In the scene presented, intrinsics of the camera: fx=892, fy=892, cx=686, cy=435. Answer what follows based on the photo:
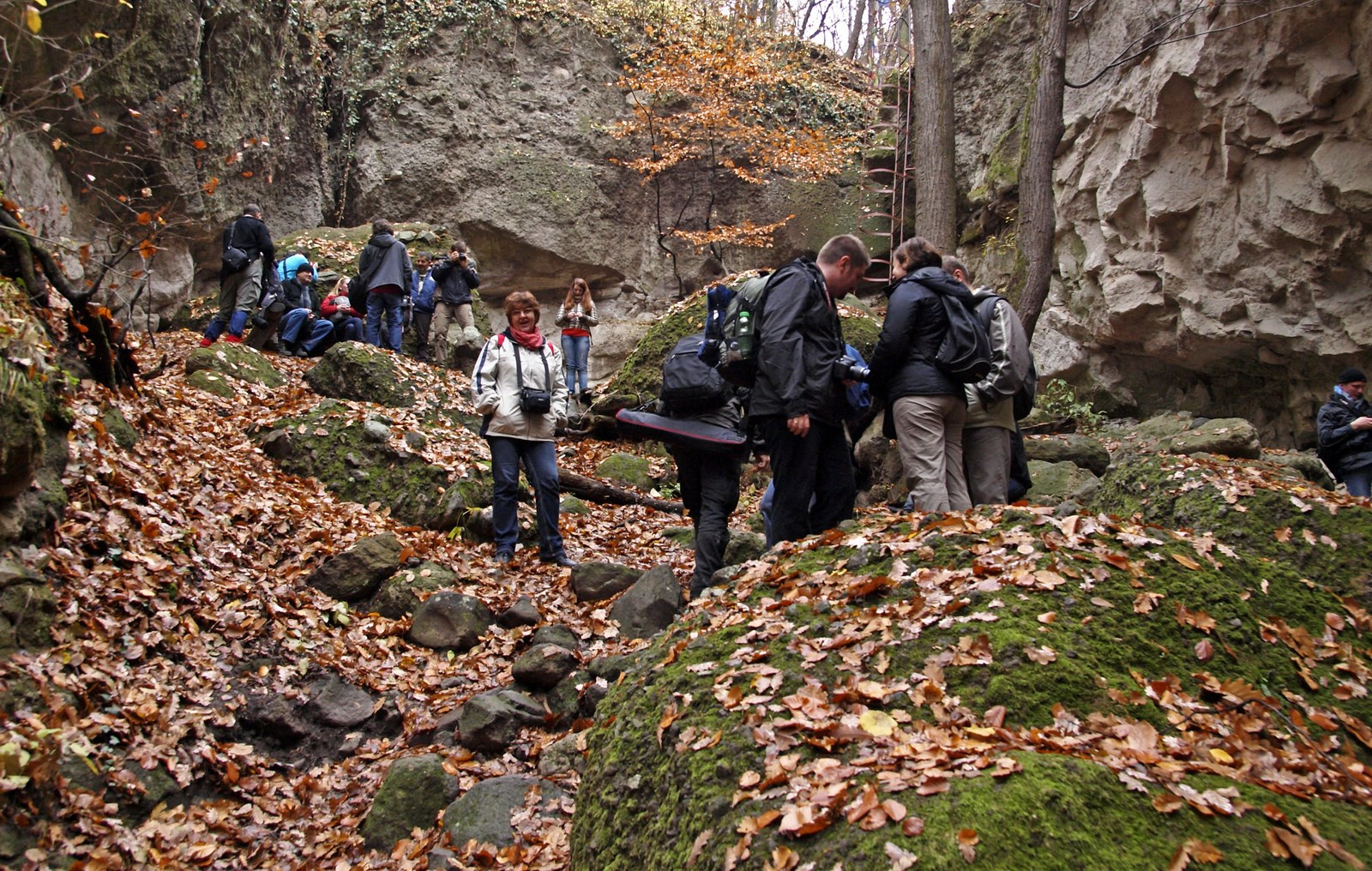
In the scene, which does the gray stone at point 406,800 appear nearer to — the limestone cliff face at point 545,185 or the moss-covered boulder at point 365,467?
the moss-covered boulder at point 365,467

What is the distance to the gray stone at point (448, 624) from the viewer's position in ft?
19.1

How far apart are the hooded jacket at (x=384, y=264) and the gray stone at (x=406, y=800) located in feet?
30.0

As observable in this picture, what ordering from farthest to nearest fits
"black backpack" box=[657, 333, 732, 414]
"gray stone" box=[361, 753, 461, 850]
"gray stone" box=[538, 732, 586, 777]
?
"black backpack" box=[657, 333, 732, 414], "gray stone" box=[538, 732, 586, 777], "gray stone" box=[361, 753, 461, 850]

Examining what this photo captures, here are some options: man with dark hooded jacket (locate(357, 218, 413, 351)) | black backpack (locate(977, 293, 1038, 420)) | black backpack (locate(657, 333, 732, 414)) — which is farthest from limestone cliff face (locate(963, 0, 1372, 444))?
man with dark hooded jacket (locate(357, 218, 413, 351))

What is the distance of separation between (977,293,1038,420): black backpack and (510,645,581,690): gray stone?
126 inches

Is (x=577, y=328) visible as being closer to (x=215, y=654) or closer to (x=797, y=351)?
(x=797, y=351)

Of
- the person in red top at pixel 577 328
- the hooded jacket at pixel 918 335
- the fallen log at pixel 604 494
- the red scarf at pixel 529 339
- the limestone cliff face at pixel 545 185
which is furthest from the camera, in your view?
the limestone cliff face at pixel 545 185

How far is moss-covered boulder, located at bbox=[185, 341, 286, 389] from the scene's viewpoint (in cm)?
958

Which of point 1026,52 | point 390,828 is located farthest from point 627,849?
point 1026,52

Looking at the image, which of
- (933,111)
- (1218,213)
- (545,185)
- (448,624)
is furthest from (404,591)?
(545,185)

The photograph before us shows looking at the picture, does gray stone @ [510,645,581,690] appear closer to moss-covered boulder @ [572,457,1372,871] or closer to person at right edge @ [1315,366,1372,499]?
moss-covered boulder @ [572,457,1372,871]

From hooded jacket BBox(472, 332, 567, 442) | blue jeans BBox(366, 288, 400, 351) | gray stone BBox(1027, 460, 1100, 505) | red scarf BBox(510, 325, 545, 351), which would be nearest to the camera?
hooded jacket BBox(472, 332, 567, 442)

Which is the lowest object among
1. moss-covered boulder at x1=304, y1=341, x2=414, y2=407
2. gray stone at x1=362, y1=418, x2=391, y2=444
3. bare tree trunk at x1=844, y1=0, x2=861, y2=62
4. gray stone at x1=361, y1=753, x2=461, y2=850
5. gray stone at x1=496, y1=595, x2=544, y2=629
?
gray stone at x1=361, y1=753, x2=461, y2=850

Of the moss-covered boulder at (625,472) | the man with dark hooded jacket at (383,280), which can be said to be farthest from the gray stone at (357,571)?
the man with dark hooded jacket at (383,280)
